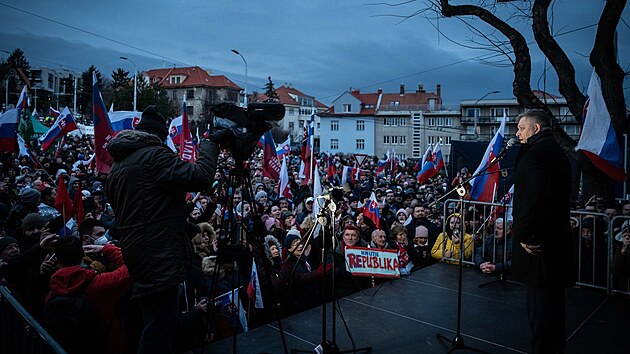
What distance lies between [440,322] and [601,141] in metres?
4.30

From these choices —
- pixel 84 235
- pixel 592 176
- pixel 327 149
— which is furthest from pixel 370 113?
pixel 84 235

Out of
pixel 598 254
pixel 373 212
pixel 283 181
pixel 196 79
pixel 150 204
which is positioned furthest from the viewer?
pixel 196 79

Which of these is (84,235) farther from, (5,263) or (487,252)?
(487,252)

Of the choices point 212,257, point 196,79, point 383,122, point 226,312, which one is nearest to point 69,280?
point 226,312

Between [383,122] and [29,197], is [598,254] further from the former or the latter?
[383,122]

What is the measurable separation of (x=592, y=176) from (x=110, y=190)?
30.0ft

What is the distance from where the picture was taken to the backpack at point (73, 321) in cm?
332

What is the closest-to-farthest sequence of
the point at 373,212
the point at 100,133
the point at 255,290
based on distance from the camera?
the point at 255,290, the point at 100,133, the point at 373,212

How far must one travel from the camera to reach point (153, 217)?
9.31 ft

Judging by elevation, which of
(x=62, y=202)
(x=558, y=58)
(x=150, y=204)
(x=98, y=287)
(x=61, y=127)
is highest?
(x=558, y=58)

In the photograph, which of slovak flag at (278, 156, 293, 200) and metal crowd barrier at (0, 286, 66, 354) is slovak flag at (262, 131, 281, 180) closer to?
slovak flag at (278, 156, 293, 200)

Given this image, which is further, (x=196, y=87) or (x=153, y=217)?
(x=196, y=87)

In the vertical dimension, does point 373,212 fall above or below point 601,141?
below

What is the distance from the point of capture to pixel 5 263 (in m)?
4.58
